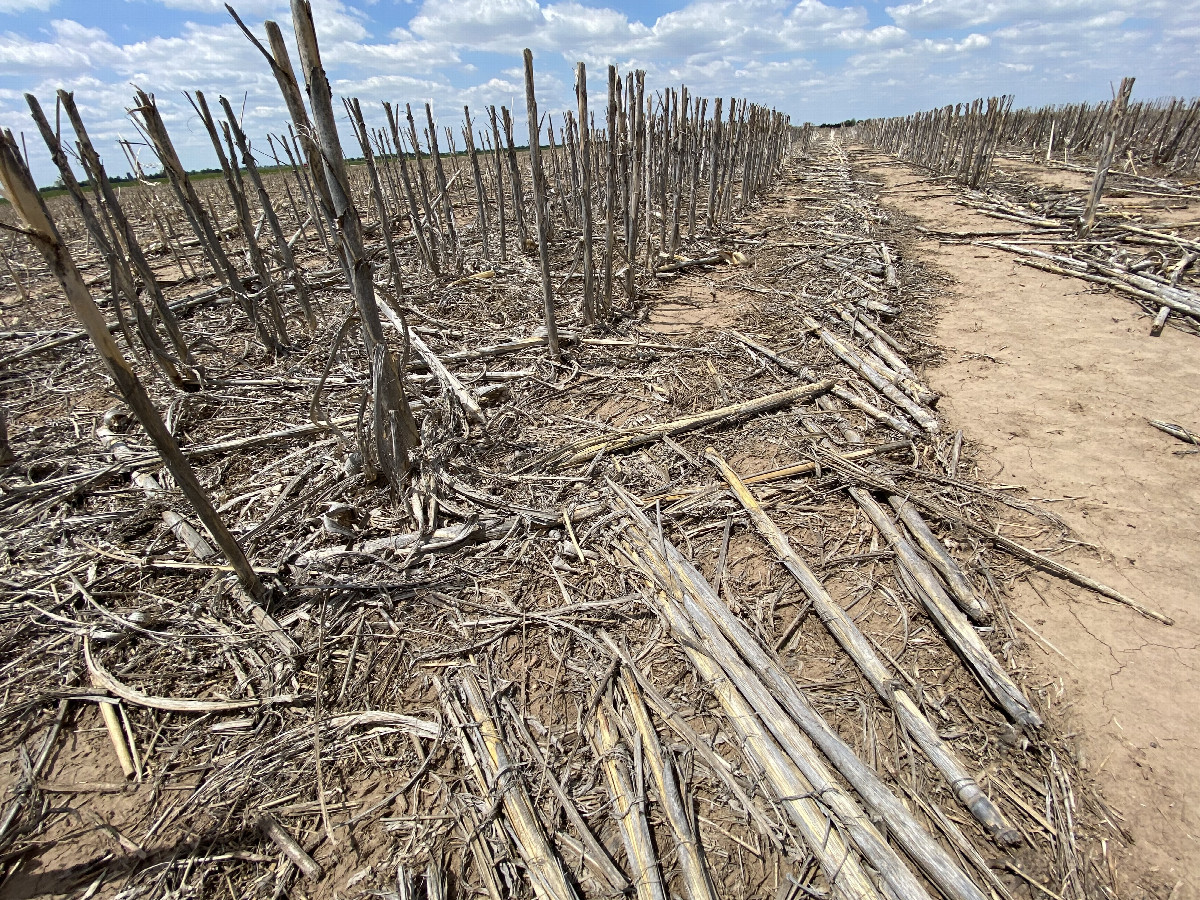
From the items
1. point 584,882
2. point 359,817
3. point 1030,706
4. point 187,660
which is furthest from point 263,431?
point 1030,706

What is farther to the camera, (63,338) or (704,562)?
(63,338)

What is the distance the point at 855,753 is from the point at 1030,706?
0.93 m

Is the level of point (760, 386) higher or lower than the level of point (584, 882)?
higher

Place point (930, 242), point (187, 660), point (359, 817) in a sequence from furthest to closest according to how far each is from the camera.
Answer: point (930, 242) < point (187, 660) < point (359, 817)

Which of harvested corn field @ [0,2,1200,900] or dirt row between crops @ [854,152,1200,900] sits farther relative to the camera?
dirt row between crops @ [854,152,1200,900]

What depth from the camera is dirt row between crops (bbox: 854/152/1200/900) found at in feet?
7.27

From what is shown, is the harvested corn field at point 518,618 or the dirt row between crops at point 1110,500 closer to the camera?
the harvested corn field at point 518,618

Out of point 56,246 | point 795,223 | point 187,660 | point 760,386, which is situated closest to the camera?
point 56,246

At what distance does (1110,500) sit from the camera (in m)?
3.74

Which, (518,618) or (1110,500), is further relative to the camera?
(1110,500)

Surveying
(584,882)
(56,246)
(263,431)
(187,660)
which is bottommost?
(584,882)

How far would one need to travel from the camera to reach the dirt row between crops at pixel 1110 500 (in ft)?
7.27

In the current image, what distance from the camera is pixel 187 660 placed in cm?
278

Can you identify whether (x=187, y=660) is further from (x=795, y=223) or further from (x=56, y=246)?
(x=795, y=223)
